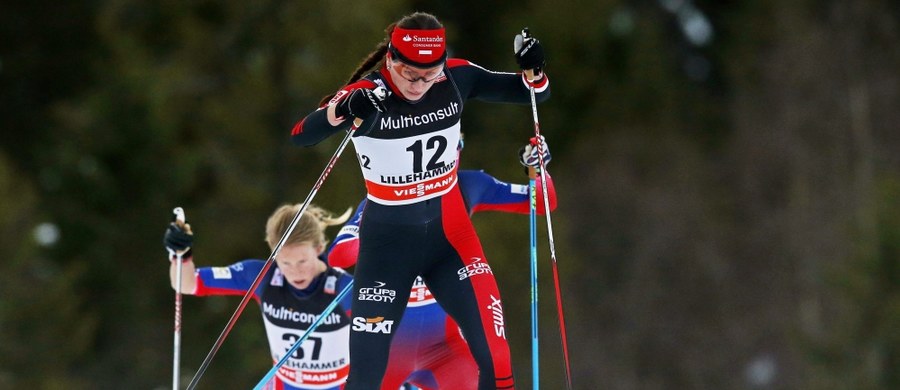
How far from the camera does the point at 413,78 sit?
21.3 feet

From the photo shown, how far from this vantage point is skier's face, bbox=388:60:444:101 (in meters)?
6.49

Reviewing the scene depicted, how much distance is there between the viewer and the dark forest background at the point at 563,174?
909 inches

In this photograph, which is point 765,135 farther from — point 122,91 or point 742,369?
point 122,91

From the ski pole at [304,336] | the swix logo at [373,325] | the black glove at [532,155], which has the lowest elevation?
the ski pole at [304,336]

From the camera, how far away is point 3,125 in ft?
90.5

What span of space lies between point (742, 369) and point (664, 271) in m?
2.37

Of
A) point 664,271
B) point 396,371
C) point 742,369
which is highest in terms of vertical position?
point 396,371

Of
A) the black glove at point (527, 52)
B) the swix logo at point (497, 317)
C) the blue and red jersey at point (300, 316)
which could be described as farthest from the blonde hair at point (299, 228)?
the black glove at point (527, 52)

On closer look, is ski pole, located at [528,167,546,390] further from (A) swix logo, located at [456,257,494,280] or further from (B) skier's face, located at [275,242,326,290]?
(B) skier's face, located at [275,242,326,290]

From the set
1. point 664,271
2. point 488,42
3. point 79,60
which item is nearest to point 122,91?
point 79,60

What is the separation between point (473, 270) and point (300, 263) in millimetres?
1321

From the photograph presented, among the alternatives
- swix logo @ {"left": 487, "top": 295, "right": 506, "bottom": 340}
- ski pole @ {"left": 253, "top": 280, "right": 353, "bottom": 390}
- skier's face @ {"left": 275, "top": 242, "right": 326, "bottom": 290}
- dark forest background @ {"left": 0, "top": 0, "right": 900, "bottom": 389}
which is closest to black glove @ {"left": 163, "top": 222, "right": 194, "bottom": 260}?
skier's face @ {"left": 275, "top": 242, "right": 326, "bottom": 290}

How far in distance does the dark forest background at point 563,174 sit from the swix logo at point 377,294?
Result: 45.9 feet

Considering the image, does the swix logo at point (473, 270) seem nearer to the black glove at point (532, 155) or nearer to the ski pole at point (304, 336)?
the black glove at point (532, 155)
